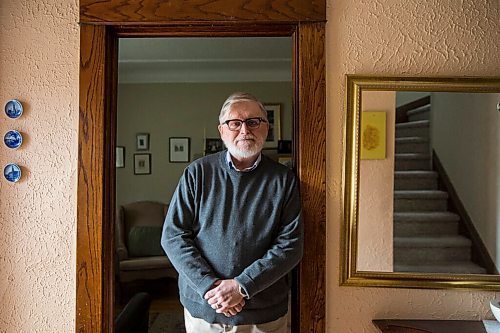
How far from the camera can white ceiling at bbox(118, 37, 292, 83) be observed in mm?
3990

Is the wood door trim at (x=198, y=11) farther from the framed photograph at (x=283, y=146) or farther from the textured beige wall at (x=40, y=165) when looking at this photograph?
the framed photograph at (x=283, y=146)

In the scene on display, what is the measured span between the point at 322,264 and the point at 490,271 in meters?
0.67

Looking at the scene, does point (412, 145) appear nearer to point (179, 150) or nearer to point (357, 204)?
point (357, 204)

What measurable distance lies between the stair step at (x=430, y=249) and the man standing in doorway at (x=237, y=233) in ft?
1.44

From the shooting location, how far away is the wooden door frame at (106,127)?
1862mm

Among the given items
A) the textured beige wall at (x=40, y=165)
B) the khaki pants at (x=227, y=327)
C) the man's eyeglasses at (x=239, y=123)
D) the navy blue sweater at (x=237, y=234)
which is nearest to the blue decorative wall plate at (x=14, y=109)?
the textured beige wall at (x=40, y=165)

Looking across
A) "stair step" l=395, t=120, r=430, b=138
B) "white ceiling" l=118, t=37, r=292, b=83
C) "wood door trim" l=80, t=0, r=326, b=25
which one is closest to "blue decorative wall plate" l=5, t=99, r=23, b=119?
"wood door trim" l=80, t=0, r=326, b=25

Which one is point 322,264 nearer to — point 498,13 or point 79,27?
point 498,13

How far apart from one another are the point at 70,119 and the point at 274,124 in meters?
3.31

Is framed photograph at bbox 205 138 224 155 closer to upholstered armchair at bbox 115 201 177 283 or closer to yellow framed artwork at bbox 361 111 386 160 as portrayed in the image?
upholstered armchair at bbox 115 201 177 283

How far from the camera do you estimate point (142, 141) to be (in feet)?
17.5

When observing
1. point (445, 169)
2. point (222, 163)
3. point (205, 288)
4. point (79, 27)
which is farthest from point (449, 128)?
point (79, 27)

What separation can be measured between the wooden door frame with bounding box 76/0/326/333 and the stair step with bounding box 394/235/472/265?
0.31 metres

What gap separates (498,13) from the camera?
6.19ft
